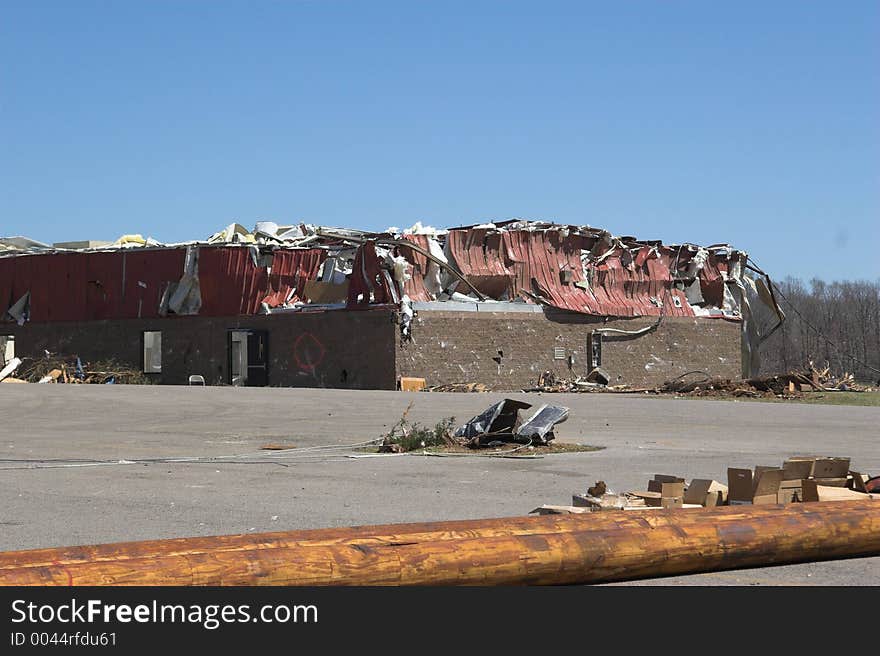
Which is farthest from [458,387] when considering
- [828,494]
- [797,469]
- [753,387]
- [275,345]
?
[828,494]

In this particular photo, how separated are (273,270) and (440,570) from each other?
36.9 m

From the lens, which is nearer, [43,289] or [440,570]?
[440,570]

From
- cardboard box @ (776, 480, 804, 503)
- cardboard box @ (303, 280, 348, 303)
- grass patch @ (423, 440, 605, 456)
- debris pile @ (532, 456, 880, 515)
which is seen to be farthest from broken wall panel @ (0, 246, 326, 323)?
cardboard box @ (776, 480, 804, 503)

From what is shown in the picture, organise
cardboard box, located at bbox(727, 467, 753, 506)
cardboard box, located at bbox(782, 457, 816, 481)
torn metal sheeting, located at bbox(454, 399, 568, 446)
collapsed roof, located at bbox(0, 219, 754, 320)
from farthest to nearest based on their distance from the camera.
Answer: collapsed roof, located at bbox(0, 219, 754, 320) → torn metal sheeting, located at bbox(454, 399, 568, 446) → cardboard box, located at bbox(782, 457, 816, 481) → cardboard box, located at bbox(727, 467, 753, 506)

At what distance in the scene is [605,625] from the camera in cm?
585

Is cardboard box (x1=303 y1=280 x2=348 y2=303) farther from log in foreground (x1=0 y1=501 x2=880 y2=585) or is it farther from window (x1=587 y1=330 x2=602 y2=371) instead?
log in foreground (x1=0 y1=501 x2=880 y2=585)

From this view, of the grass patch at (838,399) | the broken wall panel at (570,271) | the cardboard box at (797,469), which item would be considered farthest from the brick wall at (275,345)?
the cardboard box at (797,469)

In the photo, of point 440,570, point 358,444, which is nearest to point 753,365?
point 358,444

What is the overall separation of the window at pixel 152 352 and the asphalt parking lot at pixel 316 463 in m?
17.6

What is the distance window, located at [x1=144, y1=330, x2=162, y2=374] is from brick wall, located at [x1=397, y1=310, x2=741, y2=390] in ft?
38.5

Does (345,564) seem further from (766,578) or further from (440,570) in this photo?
(766,578)

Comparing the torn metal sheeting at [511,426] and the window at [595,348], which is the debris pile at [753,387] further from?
the torn metal sheeting at [511,426]

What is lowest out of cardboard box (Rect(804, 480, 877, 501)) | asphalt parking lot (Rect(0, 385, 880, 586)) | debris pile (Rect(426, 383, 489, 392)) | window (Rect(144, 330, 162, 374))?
asphalt parking lot (Rect(0, 385, 880, 586))

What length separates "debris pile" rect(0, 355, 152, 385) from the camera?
42625mm
